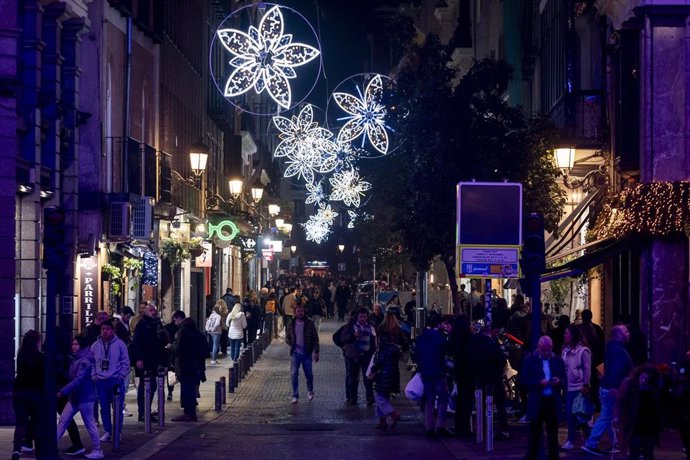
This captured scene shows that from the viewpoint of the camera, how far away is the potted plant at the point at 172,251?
124 ft

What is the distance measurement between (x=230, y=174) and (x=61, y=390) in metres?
40.8

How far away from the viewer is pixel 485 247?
21.7m

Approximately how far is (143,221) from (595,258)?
433 inches

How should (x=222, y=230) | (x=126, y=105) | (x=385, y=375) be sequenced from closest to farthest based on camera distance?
(x=385, y=375) → (x=126, y=105) → (x=222, y=230)

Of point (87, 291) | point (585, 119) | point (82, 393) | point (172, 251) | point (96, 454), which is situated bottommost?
point (96, 454)

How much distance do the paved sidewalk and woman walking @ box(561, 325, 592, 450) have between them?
0.44 m

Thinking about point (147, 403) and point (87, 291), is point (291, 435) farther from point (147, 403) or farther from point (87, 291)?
point (87, 291)

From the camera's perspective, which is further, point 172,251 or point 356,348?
point 172,251

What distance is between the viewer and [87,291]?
93.5 ft

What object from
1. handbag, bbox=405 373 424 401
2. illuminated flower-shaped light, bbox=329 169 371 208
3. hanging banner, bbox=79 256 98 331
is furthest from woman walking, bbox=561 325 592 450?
illuminated flower-shaped light, bbox=329 169 371 208

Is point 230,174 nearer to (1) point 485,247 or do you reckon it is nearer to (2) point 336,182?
(2) point 336,182

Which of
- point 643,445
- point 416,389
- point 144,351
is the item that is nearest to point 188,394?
point 144,351

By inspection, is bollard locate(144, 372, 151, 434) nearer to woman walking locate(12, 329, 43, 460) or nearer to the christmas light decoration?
woman walking locate(12, 329, 43, 460)

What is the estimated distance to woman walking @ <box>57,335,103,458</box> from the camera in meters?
18.2
